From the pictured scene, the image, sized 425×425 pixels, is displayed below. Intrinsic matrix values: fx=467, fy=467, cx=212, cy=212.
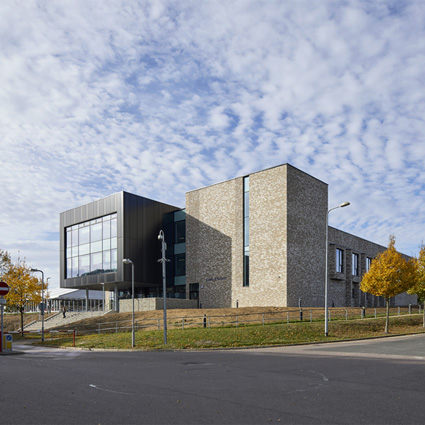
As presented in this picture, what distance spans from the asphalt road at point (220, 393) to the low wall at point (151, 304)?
30.3 meters

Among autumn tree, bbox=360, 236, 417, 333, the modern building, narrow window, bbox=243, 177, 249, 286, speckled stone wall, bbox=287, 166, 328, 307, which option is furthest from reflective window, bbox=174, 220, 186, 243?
autumn tree, bbox=360, 236, 417, 333

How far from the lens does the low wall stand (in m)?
46.0

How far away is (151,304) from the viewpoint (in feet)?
151

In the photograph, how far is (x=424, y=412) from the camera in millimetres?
7836

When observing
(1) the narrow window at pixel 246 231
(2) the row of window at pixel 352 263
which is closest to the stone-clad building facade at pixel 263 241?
(1) the narrow window at pixel 246 231

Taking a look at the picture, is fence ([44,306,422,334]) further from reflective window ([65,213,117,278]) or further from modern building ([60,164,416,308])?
reflective window ([65,213,117,278])

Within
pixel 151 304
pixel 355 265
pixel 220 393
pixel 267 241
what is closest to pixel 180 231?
pixel 151 304

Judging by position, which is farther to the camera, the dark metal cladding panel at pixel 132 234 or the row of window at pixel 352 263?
the row of window at pixel 352 263

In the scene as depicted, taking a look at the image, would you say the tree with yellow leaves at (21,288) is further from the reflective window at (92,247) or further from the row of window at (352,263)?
the row of window at (352,263)

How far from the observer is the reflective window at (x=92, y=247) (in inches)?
1991

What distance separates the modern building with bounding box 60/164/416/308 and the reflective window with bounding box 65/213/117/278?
12 centimetres

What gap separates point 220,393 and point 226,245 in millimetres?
38710

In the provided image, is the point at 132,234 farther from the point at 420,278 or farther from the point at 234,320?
the point at 420,278

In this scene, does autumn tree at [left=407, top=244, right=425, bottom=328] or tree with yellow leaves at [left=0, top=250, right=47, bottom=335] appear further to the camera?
tree with yellow leaves at [left=0, top=250, right=47, bottom=335]
